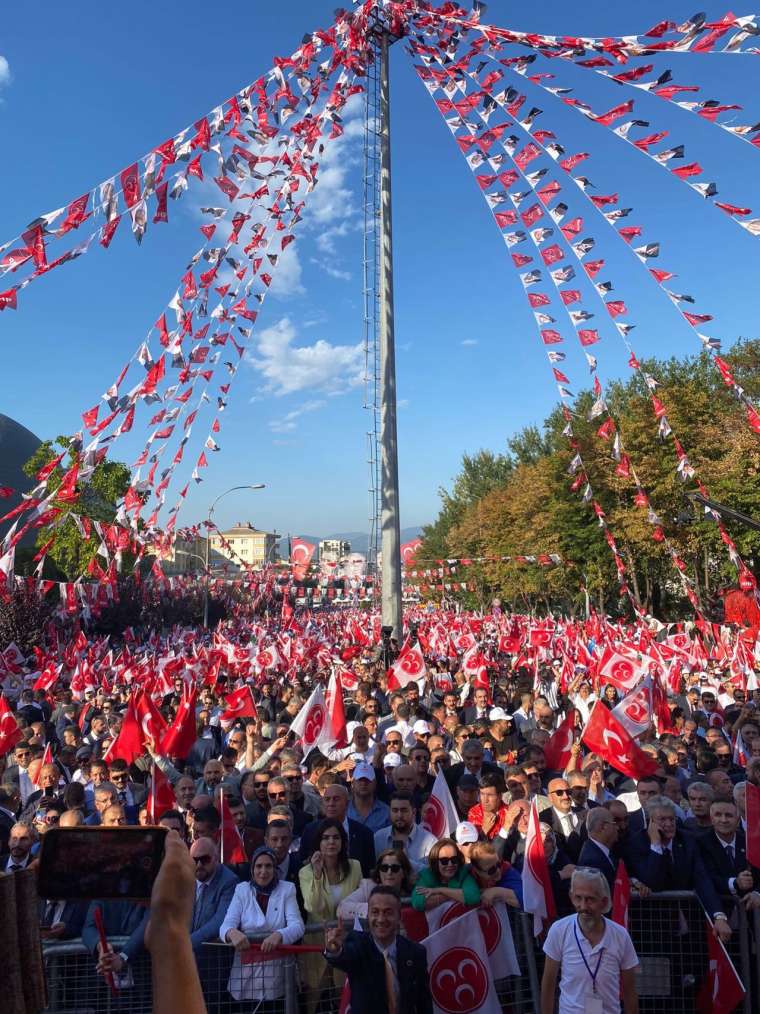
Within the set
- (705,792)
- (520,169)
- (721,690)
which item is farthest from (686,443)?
(705,792)

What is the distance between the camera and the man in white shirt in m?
4.25

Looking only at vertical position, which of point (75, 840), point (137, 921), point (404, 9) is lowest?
point (137, 921)

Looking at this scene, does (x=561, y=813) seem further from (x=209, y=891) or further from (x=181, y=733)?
(x=181, y=733)

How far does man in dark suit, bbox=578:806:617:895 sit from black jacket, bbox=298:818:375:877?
1.66m

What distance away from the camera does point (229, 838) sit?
6.45 meters

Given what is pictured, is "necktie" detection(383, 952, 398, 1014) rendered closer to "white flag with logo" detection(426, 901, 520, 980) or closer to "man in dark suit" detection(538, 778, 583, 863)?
"white flag with logo" detection(426, 901, 520, 980)

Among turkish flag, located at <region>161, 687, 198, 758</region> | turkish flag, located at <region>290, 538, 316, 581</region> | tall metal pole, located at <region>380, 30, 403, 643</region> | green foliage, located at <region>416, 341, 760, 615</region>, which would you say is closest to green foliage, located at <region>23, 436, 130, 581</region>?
turkish flag, located at <region>290, 538, 316, 581</region>

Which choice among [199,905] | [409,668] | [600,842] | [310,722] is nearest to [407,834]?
[600,842]

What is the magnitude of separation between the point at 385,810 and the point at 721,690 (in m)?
10.1

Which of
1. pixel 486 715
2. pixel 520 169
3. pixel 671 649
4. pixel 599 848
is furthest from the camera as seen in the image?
pixel 671 649

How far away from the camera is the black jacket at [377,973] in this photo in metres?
4.19

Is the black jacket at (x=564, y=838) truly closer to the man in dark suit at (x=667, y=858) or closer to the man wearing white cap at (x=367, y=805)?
the man in dark suit at (x=667, y=858)

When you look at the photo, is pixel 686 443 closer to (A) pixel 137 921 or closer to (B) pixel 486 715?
(B) pixel 486 715

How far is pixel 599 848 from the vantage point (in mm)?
5523
